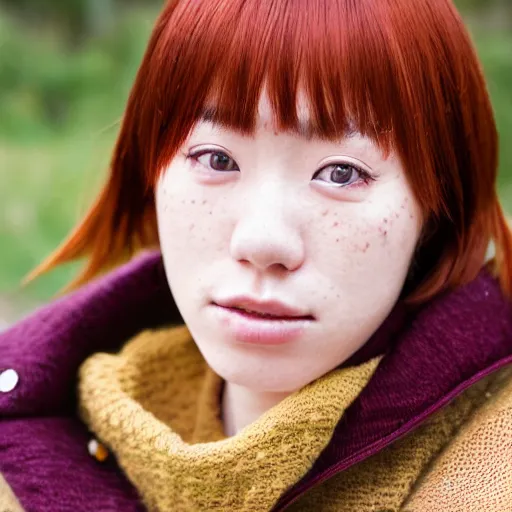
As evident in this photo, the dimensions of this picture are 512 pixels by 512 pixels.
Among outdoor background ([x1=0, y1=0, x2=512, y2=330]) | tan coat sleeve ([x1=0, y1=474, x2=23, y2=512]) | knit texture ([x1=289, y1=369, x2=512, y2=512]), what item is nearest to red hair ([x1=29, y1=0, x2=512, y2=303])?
knit texture ([x1=289, y1=369, x2=512, y2=512])

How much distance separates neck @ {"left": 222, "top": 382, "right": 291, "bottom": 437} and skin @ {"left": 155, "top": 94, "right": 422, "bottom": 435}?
8 centimetres

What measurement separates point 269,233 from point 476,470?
1.27ft

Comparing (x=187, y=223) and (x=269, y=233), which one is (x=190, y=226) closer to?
(x=187, y=223)

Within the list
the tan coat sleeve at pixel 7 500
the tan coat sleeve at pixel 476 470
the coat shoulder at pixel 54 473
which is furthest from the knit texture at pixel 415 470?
the tan coat sleeve at pixel 7 500

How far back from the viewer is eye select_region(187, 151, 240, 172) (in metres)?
0.98

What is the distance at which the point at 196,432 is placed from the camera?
1.19m

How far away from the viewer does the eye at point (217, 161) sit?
38.7 inches

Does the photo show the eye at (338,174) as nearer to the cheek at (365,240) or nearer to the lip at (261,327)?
the cheek at (365,240)

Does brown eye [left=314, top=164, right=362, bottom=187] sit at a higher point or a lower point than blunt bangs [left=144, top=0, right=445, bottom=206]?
lower

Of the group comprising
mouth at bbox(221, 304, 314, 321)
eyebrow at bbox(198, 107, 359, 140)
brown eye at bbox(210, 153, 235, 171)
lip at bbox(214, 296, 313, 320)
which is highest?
eyebrow at bbox(198, 107, 359, 140)

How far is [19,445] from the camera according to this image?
1139 millimetres

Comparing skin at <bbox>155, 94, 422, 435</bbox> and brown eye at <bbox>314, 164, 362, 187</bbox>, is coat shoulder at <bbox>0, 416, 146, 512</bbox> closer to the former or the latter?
skin at <bbox>155, 94, 422, 435</bbox>

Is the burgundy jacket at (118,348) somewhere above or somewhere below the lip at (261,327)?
below

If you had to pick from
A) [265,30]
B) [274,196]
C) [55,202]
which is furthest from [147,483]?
[55,202]
